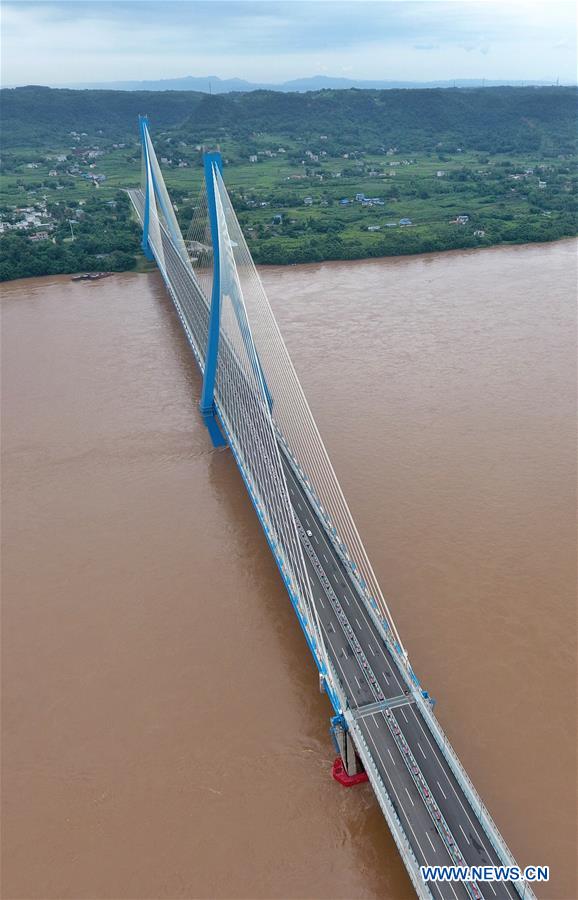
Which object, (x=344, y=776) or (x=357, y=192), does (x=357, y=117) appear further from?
(x=344, y=776)

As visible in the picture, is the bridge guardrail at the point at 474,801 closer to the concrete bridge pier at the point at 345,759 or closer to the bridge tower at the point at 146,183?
the concrete bridge pier at the point at 345,759

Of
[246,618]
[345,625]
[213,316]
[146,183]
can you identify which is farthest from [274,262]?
[345,625]

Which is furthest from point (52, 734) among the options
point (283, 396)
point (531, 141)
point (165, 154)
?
point (531, 141)

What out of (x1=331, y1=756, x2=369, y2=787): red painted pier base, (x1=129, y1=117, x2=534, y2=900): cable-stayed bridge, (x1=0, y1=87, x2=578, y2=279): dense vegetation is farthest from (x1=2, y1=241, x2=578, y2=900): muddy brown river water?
(x1=0, y1=87, x2=578, y2=279): dense vegetation

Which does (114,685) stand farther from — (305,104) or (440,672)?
(305,104)

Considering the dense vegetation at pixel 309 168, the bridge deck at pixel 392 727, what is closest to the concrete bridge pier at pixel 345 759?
the bridge deck at pixel 392 727

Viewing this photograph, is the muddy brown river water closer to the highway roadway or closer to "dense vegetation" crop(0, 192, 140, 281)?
the highway roadway
